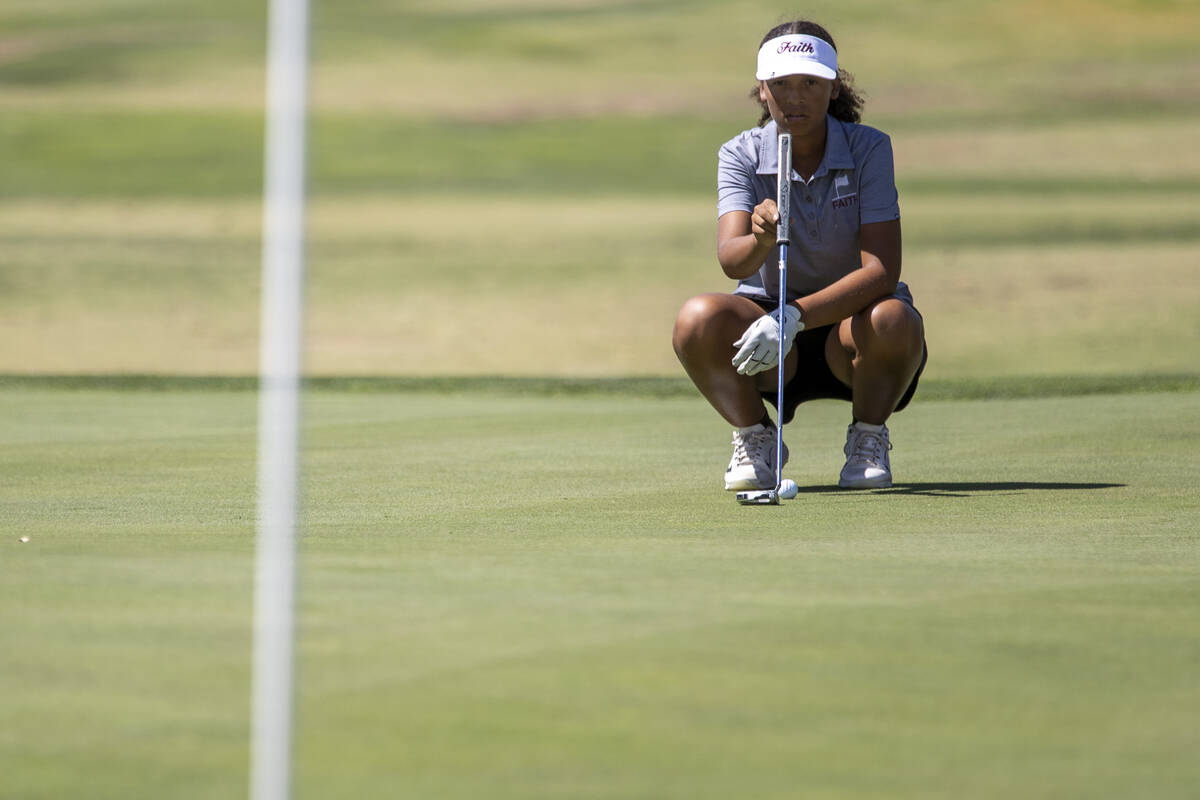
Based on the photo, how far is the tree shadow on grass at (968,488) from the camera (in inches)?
243

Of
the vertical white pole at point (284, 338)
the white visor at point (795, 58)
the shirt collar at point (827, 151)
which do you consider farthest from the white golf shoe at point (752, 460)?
the vertical white pole at point (284, 338)

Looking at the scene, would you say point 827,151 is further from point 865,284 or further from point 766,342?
point 766,342

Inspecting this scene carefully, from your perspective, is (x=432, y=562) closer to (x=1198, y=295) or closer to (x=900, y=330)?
(x=900, y=330)

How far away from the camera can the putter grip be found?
6039mm

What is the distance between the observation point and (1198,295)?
2319cm

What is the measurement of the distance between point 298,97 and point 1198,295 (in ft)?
72.2

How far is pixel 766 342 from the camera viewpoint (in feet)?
20.2

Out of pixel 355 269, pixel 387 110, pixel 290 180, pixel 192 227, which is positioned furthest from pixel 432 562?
pixel 387 110

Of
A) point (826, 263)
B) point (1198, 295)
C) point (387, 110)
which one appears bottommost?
point (826, 263)

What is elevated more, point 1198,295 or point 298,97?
point 1198,295

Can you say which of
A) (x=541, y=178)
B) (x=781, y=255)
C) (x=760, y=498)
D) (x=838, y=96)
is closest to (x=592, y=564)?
(x=760, y=498)

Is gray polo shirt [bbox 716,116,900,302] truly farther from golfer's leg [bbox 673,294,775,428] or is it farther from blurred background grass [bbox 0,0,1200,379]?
blurred background grass [bbox 0,0,1200,379]

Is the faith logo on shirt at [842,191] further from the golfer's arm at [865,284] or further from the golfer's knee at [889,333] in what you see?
the golfer's knee at [889,333]

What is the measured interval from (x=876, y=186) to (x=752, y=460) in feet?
3.13
